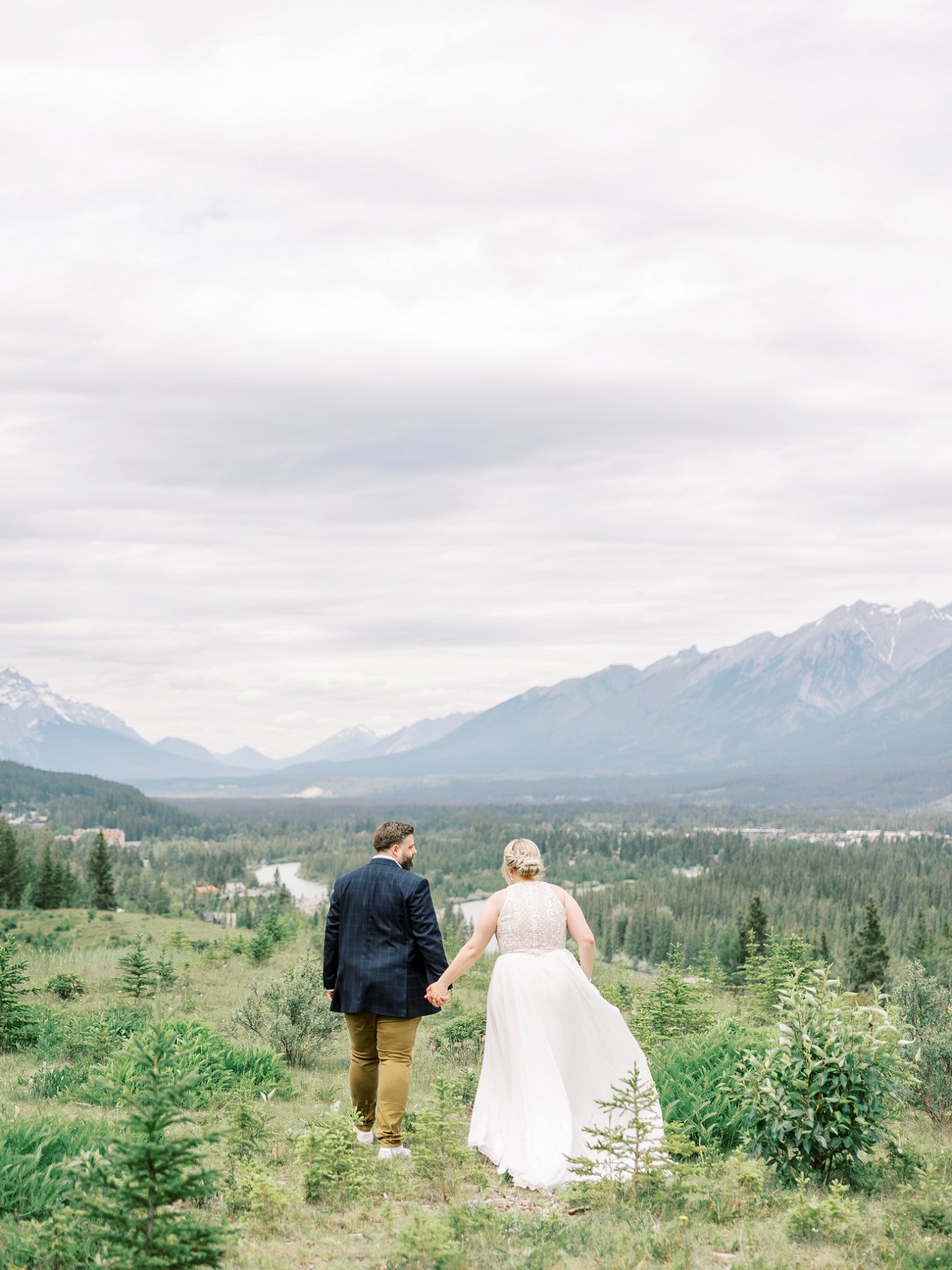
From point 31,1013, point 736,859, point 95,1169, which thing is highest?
point 95,1169

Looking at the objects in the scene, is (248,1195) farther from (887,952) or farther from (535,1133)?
(887,952)

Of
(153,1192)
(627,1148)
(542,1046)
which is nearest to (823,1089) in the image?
(627,1148)

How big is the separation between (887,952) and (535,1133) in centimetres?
5784

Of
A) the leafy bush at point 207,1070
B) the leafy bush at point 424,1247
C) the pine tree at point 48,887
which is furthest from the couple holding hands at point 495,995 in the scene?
the pine tree at point 48,887

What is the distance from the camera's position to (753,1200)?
784 centimetres

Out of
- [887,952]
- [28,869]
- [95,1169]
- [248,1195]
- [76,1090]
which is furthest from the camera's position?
[28,869]

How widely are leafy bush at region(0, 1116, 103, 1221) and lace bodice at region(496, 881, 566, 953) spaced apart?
3778mm

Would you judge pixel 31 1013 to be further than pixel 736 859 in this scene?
No

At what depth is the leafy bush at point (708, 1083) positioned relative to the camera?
9.20 m

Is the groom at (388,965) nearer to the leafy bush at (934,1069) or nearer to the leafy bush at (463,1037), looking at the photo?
the leafy bush at (934,1069)

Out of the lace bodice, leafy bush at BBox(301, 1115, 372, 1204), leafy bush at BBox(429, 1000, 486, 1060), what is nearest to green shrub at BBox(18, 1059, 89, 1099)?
leafy bush at BBox(301, 1115, 372, 1204)

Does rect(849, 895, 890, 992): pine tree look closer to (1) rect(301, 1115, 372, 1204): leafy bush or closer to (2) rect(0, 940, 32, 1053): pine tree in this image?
(2) rect(0, 940, 32, 1053): pine tree

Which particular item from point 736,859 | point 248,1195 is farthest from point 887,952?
point 736,859

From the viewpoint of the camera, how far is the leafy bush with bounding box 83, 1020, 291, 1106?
34.0 ft
